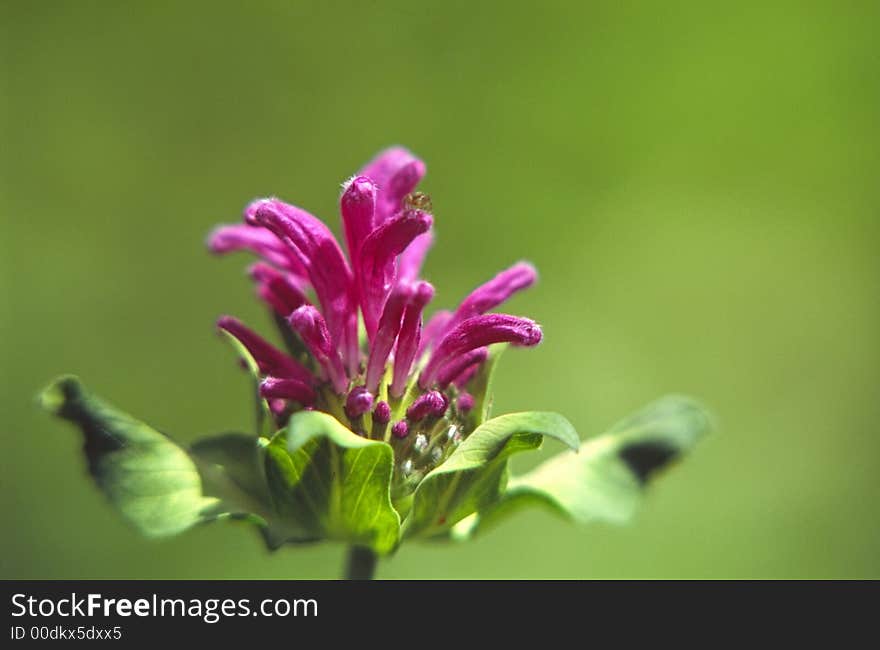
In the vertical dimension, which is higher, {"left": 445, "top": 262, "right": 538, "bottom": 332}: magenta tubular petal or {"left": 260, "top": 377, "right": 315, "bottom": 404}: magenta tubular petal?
{"left": 445, "top": 262, "right": 538, "bottom": 332}: magenta tubular petal

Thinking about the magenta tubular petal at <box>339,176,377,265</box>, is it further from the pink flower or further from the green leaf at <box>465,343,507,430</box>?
the green leaf at <box>465,343,507,430</box>

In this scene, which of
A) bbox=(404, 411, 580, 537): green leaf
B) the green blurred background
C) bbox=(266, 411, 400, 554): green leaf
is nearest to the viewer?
bbox=(404, 411, 580, 537): green leaf

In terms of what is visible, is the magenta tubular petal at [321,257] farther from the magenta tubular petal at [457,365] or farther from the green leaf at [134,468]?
the green leaf at [134,468]

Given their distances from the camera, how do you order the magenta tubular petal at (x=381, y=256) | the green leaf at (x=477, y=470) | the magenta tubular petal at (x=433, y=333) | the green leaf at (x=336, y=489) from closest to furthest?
the green leaf at (x=477, y=470) < the green leaf at (x=336, y=489) < the magenta tubular petal at (x=381, y=256) < the magenta tubular petal at (x=433, y=333)

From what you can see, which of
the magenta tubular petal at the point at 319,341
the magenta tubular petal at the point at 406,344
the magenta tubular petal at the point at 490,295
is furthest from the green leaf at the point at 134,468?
the magenta tubular petal at the point at 490,295

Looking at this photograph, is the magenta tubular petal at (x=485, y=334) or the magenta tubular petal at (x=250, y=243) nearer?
the magenta tubular petal at (x=485, y=334)

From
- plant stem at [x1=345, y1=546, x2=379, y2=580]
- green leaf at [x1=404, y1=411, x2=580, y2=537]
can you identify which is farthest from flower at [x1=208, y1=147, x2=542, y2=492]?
plant stem at [x1=345, y1=546, x2=379, y2=580]

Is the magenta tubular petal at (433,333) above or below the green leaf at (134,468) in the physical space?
above

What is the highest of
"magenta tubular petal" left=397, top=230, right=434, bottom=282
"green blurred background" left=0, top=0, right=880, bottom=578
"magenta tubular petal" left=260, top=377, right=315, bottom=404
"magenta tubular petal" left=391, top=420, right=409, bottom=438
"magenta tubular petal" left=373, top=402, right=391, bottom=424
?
"green blurred background" left=0, top=0, right=880, bottom=578
